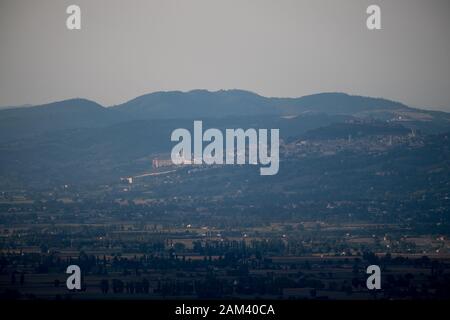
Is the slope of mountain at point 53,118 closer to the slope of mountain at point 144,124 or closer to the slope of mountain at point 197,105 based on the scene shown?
the slope of mountain at point 144,124

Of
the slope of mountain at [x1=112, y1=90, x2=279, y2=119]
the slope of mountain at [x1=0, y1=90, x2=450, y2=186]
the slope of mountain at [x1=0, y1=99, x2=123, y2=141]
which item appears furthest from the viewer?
the slope of mountain at [x1=112, y1=90, x2=279, y2=119]

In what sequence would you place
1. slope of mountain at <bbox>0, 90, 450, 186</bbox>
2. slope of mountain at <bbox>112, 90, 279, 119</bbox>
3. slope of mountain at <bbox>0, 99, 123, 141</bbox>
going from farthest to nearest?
1. slope of mountain at <bbox>112, 90, 279, 119</bbox>
2. slope of mountain at <bbox>0, 99, 123, 141</bbox>
3. slope of mountain at <bbox>0, 90, 450, 186</bbox>

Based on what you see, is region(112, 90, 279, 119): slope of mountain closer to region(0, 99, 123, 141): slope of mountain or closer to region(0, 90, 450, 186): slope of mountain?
region(0, 90, 450, 186): slope of mountain

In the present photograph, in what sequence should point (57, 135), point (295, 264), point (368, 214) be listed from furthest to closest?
1. point (57, 135)
2. point (368, 214)
3. point (295, 264)

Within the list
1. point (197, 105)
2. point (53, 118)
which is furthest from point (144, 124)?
point (197, 105)

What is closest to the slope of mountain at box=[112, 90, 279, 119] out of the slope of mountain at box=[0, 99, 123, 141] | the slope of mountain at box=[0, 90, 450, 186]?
the slope of mountain at box=[0, 90, 450, 186]

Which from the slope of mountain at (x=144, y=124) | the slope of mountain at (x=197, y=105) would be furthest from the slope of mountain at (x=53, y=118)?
the slope of mountain at (x=197, y=105)

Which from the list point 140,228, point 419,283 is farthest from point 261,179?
point 419,283

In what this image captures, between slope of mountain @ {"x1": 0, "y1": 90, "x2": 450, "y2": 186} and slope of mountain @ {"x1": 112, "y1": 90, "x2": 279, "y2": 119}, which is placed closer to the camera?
slope of mountain @ {"x1": 0, "y1": 90, "x2": 450, "y2": 186}

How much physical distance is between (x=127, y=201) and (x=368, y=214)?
22.5 metres

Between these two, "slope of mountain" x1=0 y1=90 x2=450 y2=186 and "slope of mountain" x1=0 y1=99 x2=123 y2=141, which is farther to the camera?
"slope of mountain" x1=0 y1=99 x2=123 y2=141

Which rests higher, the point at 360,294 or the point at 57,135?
the point at 57,135

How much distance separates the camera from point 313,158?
→ 11631cm
